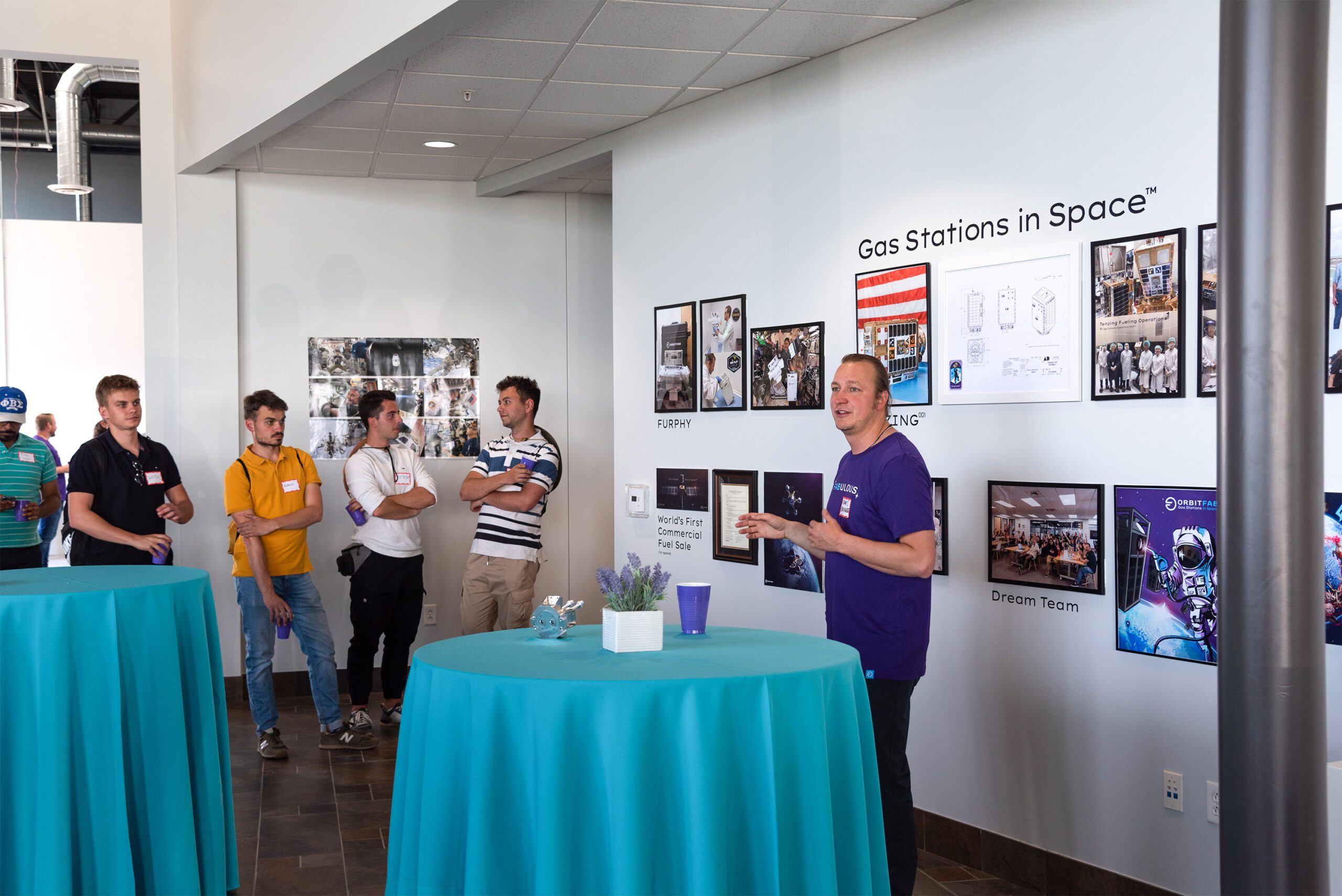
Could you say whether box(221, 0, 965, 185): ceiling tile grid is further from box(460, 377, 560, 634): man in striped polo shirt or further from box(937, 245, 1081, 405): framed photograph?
box(460, 377, 560, 634): man in striped polo shirt

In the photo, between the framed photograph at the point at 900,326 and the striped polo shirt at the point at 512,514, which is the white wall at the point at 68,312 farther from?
the framed photograph at the point at 900,326

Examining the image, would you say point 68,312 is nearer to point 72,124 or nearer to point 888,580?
point 72,124

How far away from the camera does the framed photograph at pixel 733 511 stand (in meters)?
5.12

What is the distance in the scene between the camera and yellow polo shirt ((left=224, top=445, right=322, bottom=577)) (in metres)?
5.40

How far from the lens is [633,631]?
2631 millimetres

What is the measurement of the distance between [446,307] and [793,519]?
3314 mm

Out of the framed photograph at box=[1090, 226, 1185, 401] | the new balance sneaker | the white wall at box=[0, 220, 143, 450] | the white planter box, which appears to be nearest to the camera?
the white planter box

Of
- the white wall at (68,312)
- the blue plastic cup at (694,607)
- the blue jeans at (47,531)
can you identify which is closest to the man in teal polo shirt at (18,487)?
the blue jeans at (47,531)

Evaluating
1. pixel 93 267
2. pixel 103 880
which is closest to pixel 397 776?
pixel 103 880

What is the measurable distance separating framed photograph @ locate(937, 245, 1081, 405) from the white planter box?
1803 mm

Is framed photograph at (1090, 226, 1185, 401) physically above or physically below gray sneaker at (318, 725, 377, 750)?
above

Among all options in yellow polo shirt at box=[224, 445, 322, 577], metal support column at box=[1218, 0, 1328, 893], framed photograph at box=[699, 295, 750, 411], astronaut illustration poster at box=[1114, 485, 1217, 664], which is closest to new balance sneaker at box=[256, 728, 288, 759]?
yellow polo shirt at box=[224, 445, 322, 577]

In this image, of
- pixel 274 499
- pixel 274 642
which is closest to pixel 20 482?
pixel 274 499

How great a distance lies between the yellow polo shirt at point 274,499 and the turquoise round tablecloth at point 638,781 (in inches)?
130
